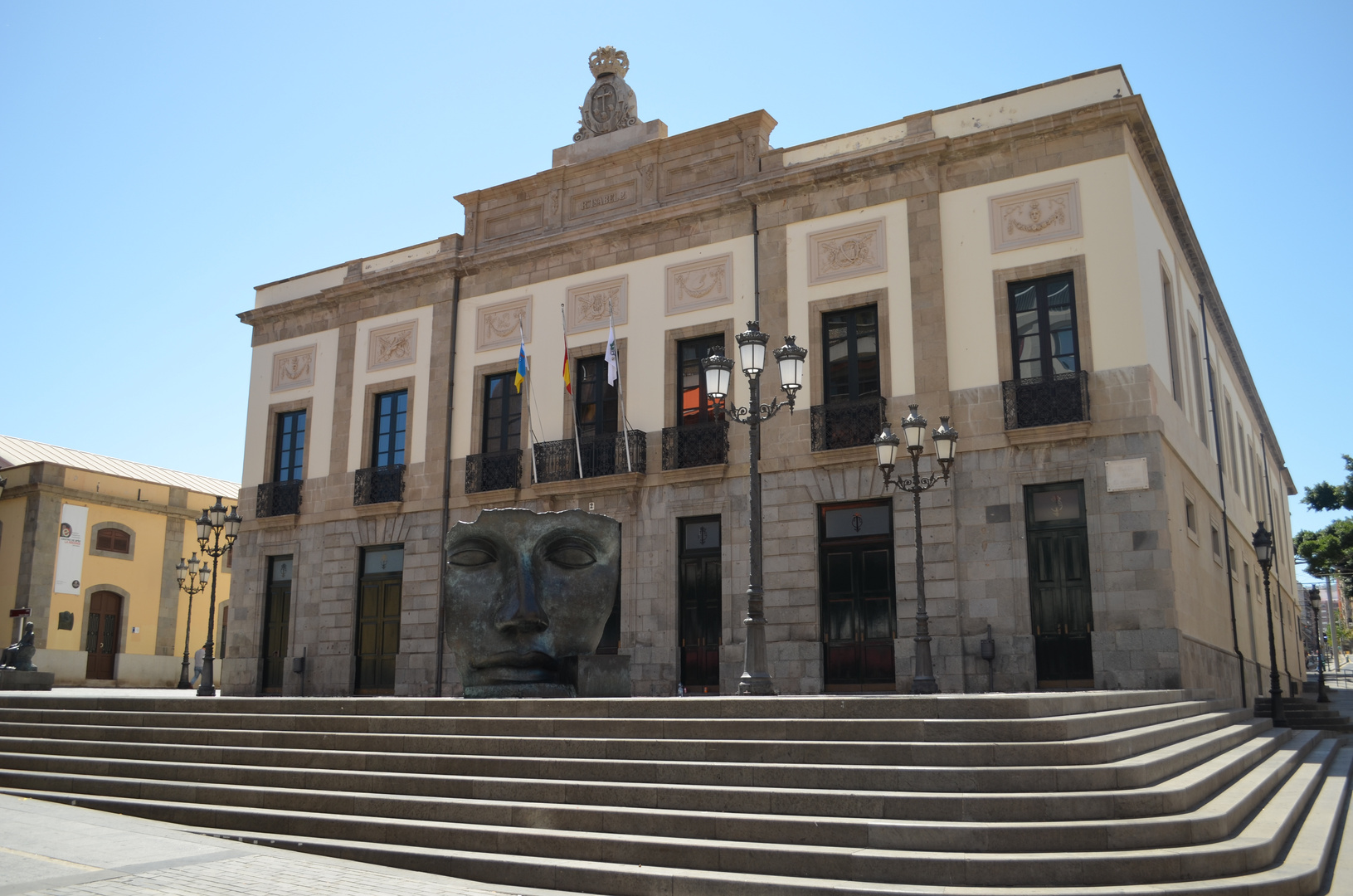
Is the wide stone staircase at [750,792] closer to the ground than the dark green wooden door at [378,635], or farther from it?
closer to the ground

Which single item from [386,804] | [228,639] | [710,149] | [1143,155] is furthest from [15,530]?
[1143,155]

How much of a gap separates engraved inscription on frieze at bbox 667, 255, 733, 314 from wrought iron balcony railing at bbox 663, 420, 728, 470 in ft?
7.58

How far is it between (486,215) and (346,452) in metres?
5.97

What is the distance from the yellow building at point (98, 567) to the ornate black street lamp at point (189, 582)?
50 centimetres

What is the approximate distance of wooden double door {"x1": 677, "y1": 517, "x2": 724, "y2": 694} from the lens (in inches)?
715

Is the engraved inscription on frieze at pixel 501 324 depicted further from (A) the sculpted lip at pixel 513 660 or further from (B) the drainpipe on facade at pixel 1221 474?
(B) the drainpipe on facade at pixel 1221 474

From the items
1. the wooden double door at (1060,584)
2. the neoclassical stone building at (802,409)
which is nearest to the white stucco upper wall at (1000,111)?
the neoclassical stone building at (802,409)

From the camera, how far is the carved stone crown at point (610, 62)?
882 inches

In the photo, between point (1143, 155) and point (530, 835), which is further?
point (1143, 155)

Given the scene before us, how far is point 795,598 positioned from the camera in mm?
17391

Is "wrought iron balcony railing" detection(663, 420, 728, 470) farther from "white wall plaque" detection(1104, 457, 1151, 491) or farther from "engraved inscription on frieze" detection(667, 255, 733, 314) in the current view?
"white wall plaque" detection(1104, 457, 1151, 491)

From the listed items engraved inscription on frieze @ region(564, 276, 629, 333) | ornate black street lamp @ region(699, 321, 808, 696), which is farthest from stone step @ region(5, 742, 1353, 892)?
engraved inscription on frieze @ region(564, 276, 629, 333)

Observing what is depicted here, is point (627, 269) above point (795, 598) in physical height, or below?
above

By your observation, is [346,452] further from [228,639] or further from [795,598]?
[795,598]
